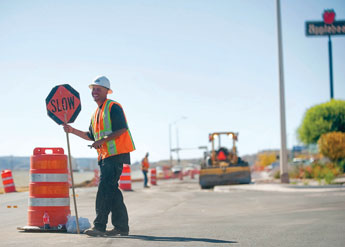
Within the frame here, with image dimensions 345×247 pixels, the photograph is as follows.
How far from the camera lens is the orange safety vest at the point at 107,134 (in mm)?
7477

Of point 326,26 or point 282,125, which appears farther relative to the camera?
point 326,26

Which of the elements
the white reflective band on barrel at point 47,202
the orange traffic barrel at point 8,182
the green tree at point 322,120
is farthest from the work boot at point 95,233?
the green tree at point 322,120

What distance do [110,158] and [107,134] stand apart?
32 cm

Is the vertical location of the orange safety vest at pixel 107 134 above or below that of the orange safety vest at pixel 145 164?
above

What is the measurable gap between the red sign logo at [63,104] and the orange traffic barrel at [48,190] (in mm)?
749

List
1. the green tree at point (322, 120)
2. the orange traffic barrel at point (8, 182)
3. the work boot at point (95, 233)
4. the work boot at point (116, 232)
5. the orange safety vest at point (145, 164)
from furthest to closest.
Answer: the green tree at point (322, 120), the orange safety vest at point (145, 164), the orange traffic barrel at point (8, 182), the work boot at point (116, 232), the work boot at point (95, 233)

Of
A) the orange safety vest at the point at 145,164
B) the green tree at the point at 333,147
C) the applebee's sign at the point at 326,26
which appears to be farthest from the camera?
the applebee's sign at the point at 326,26

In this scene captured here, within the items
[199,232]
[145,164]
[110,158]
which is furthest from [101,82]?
[145,164]

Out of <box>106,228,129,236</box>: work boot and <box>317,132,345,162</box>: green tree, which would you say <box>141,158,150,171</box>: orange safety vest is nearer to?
<box>317,132,345,162</box>: green tree

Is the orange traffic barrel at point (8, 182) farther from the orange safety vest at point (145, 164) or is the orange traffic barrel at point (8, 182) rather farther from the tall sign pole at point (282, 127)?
the tall sign pole at point (282, 127)

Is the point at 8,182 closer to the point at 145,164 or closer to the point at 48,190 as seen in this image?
the point at 145,164

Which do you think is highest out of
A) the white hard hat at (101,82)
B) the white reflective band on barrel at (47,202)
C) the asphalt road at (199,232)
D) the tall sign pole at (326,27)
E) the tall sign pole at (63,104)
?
the tall sign pole at (326,27)

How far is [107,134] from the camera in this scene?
7516mm

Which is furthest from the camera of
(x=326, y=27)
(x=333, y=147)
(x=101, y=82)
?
(x=326, y=27)
